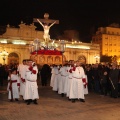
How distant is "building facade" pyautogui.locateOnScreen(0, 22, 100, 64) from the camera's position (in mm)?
45844

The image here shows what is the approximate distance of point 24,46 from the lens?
154 feet

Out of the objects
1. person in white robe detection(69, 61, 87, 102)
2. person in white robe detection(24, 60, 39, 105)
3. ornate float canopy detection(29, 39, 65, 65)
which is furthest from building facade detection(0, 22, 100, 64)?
person in white robe detection(24, 60, 39, 105)

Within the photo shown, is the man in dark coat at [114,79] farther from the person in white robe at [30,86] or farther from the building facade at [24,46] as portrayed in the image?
the building facade at [24,46]

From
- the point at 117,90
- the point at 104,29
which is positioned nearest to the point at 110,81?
the point at 117,90

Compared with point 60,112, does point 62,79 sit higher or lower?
higher

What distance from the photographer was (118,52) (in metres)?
71.1

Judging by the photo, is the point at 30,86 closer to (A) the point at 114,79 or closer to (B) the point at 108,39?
(A) the point at 114,79

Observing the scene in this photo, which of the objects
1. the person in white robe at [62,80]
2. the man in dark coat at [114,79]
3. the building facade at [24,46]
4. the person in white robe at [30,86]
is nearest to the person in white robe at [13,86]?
the person in white robe at [30,86]

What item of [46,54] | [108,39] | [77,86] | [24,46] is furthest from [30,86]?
[108,39]

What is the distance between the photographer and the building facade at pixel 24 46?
45.8 meters

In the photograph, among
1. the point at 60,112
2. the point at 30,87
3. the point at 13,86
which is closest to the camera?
the point at 60,112

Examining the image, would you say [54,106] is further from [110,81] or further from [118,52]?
[118,52]

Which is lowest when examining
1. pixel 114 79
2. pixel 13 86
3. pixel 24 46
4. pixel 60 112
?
pixel 60 112

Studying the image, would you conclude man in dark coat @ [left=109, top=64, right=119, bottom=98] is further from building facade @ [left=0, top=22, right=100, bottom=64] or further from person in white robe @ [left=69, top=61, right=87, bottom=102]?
building facade @ [left=0, top=22, right=100, bottom=64]
